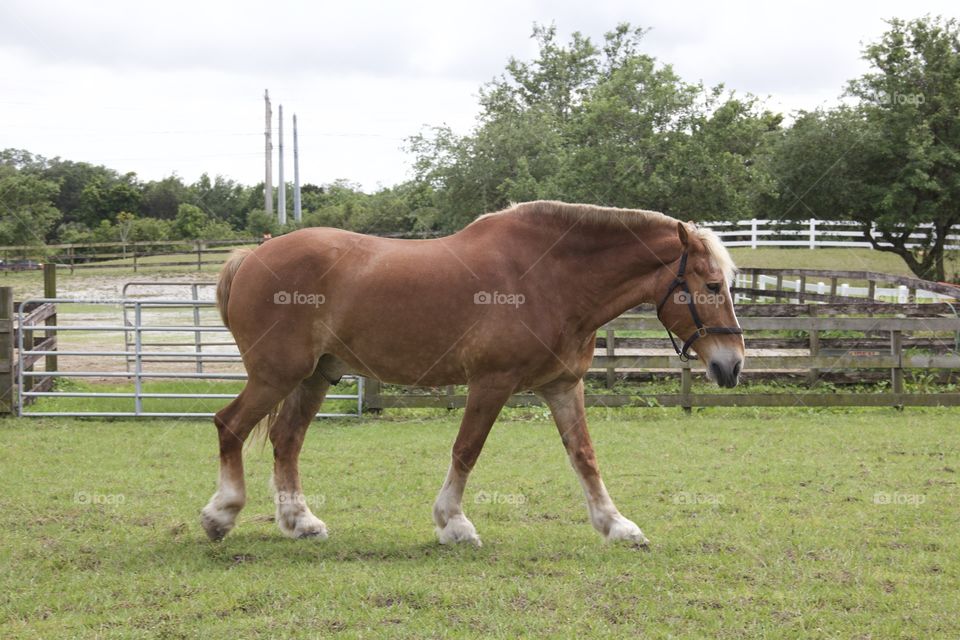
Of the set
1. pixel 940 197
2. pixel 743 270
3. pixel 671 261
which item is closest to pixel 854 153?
pixel 940 197

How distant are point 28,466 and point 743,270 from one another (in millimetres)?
18362

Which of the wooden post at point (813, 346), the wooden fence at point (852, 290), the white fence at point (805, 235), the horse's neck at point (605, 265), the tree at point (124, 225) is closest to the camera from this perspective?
the horse's neck at point (605, 265)

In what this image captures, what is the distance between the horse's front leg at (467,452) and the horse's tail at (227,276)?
1808mm

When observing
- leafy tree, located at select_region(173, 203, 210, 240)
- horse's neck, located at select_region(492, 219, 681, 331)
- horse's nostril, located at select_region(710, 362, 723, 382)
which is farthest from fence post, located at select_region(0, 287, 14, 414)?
leafy tree, located at select_region(173, 203, 210, 240)

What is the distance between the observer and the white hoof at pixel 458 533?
4945 mm

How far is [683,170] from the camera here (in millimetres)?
21828

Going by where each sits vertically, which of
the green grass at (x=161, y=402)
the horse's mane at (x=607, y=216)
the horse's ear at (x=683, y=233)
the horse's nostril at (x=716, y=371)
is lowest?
the green grass at (x=161, y=402)

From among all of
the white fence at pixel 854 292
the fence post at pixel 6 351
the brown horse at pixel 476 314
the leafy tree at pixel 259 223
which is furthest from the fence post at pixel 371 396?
the leafy tree at pixel 259 223

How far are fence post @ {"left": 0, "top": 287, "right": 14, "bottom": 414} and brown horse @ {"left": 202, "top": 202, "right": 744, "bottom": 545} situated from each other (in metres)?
5.93

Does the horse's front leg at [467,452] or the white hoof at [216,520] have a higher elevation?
the horse's front leg at [467,452]

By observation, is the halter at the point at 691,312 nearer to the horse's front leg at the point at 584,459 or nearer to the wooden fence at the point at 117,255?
the horse's front leg at the point at 584,459

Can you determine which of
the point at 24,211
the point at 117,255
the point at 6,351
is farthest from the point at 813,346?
the point at 24,211

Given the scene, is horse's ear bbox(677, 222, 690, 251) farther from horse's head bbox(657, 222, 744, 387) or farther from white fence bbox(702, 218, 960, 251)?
white fence bbox(702, 218, 960, 251)

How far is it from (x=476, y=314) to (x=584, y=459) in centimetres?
113
